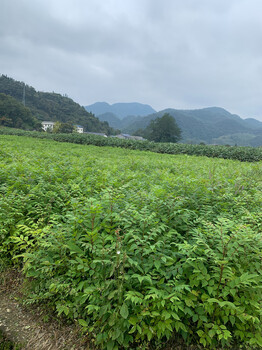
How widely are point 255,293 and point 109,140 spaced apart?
31.2 meters

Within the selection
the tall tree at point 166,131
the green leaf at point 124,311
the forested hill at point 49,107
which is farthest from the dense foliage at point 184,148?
the forested hill at point 49,107

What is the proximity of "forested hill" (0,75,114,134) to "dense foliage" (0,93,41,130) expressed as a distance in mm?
20176

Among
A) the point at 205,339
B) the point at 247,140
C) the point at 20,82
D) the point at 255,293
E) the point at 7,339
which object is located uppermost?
the point at 20,82

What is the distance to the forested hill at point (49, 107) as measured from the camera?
A: 292 ft

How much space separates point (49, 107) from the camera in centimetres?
9312

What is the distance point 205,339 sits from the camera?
2057 mm

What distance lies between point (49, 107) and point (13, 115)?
30.9m

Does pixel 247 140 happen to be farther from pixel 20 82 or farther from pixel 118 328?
pixel 118 328

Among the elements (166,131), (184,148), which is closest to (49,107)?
(166,131)

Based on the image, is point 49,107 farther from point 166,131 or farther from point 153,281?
point 153,281

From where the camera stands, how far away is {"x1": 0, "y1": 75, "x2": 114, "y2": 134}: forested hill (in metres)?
89.1

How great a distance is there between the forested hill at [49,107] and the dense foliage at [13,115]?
794 inches

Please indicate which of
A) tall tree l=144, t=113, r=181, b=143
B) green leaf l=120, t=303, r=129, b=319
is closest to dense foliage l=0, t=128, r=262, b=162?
green leaf l=120, t=303, r=129, b=319

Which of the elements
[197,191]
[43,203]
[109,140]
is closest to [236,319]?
[197,191]
